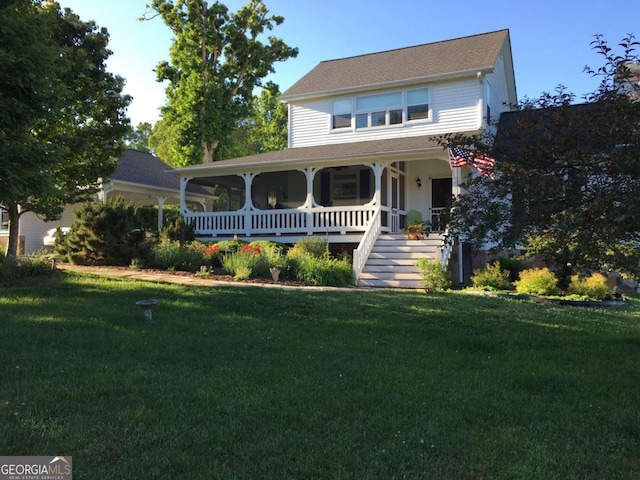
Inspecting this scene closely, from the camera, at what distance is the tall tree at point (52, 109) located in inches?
295

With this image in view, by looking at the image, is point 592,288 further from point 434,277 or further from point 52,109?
point 52,109

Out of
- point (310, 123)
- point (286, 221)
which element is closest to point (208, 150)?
point (310, 123)

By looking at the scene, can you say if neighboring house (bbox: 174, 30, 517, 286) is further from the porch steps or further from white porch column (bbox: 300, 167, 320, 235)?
the porch steps

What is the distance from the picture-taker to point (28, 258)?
1145cm

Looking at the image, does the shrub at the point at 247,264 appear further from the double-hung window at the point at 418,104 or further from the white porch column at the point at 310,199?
the double-hung window at the point at 418,104

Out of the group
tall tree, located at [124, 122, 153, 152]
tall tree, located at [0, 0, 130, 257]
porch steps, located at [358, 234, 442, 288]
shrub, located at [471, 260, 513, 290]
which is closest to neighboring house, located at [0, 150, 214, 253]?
tall tree, located at [0, 0, 130, 257]

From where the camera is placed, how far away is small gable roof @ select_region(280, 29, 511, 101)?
53.5 ft

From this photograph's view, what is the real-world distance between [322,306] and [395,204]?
357 inches

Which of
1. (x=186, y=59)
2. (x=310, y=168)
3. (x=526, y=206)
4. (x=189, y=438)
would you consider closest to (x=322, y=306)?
(x=526, y=206)

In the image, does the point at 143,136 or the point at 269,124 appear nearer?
the point at 269,124

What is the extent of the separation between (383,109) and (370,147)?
244cm

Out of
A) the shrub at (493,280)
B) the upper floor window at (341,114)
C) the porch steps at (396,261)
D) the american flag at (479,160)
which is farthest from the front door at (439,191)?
the american flag at (479,160)

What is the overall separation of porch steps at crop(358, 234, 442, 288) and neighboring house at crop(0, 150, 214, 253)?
9.35 metres

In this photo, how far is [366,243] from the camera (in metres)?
13.3
